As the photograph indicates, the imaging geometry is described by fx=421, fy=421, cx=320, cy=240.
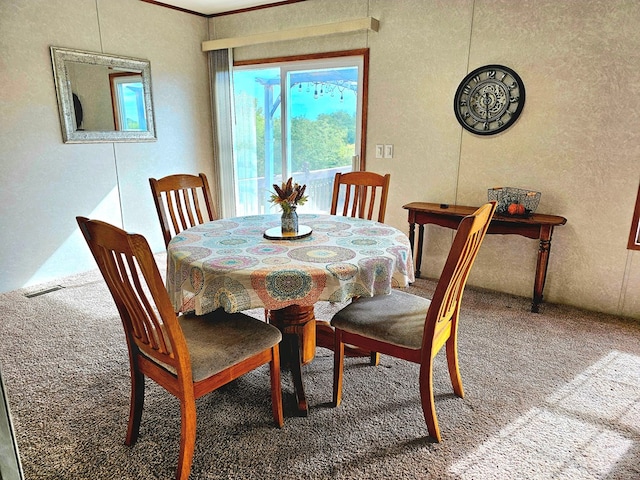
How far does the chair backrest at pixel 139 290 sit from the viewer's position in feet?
4.27

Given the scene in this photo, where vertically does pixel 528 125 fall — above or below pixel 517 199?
above

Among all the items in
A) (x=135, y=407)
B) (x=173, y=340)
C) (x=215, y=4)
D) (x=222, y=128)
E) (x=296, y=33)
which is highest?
(x=215, y=4)

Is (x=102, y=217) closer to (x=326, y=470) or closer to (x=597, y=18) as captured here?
(x=326, y=470)

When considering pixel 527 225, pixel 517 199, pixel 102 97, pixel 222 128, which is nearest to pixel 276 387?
pixel 527 225

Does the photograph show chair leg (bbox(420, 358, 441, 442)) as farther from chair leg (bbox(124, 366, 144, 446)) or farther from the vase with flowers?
chair leg (bbox(124, 366, 144, 446))

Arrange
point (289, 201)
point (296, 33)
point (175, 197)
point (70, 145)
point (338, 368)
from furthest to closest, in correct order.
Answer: point (296, 33)
point (70, 145)
point (175, 197)
point (289, 201)
point (338, 368)

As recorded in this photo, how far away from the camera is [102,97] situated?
3.89 m

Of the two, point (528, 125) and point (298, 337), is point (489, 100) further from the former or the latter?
point (298, 337)

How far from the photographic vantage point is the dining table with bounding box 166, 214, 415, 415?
166 centimetres

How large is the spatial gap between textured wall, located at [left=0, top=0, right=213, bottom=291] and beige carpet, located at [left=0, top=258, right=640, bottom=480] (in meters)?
1.18

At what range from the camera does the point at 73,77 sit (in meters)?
3.67

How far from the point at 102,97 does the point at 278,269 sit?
3216mm

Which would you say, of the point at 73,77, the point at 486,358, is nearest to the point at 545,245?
the point at 486,358

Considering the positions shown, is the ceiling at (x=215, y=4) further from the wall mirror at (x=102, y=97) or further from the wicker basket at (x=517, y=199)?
the wicker basket at (x=517, y=199)
